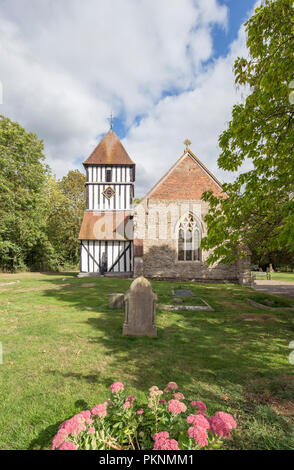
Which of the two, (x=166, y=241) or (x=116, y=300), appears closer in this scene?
(x=116, y=300)

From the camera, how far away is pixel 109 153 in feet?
76.9

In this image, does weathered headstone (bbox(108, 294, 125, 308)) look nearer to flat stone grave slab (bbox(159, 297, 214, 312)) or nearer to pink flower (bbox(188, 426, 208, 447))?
flat stone grave slab (bbox(159, 297, 214, 312))

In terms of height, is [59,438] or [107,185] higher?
[107,185]

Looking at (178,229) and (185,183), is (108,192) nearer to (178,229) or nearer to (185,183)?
(185,183)

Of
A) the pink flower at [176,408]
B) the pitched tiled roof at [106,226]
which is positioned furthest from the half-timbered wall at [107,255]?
the pink flower at [176,408]

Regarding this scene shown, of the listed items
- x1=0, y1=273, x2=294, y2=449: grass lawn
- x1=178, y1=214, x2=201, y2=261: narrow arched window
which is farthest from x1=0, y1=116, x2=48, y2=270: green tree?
x1=0, y1=273, x2=294, y2=449: grass lawn

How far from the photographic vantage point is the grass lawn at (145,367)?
2.74 metres

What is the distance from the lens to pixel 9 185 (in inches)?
934

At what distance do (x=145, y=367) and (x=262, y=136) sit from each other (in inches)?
242

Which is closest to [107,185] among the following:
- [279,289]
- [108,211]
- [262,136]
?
[108,211]

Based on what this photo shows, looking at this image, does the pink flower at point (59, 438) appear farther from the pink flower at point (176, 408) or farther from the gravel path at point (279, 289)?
the gravel path at point (279, 289)

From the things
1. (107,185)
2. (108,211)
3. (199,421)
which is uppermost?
(107,185)

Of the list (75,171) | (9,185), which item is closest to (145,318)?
(9,185)
